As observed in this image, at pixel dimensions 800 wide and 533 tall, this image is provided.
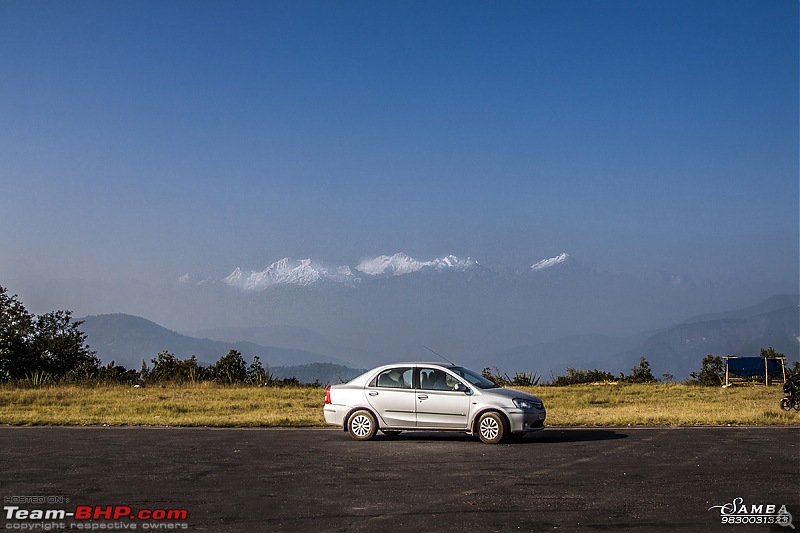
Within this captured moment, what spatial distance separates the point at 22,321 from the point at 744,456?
123 ft

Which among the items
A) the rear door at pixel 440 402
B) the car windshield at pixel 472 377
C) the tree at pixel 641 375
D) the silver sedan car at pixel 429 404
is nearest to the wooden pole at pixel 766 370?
the tree at pixel 641 375

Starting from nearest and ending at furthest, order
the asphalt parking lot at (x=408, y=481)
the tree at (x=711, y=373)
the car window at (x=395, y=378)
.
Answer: the asphalt parking lot at (x=408, y=481) → the car window at (x=395, y=378) → the tree at (x=711, y=373)

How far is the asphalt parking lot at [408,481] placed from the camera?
9.60 meters

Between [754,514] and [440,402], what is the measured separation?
795 cm

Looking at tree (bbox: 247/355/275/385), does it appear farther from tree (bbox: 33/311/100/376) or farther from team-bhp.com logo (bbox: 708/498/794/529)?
team-bhp.com logo (bbox: 708/498/794/529)

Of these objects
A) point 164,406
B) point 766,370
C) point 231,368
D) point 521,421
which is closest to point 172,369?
point 231,368

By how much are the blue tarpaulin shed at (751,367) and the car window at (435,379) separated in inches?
961

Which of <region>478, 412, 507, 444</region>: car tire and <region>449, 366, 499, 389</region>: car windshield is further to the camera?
<region>449, 366, 499, 389</region>: car windshield

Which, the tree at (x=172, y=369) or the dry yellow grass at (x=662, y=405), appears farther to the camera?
the tree at (x=172, y=369)

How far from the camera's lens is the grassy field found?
21562 millimetres

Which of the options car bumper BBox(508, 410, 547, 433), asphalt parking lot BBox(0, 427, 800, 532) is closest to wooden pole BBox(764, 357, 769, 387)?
asphalt parking lot BBox(0, 427, 800, 532)

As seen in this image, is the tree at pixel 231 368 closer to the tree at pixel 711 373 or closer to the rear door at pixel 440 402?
the tree at pixel 711 373

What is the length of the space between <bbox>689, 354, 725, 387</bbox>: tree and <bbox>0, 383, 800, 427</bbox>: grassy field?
6.89 ft

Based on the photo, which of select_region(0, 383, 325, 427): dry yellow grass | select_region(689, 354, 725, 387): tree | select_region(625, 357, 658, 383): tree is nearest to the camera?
select_region(0, 383, 325, 427): dry yellow grass
